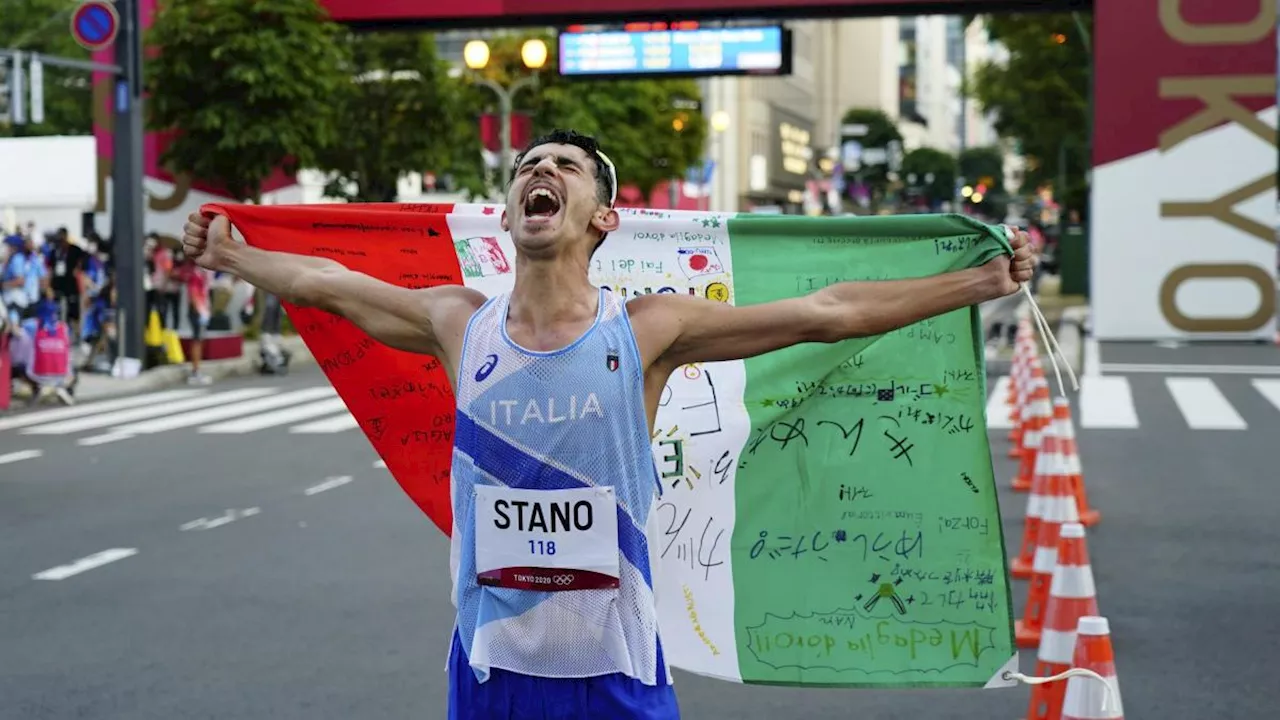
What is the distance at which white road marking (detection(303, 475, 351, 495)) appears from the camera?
1398 centimetres

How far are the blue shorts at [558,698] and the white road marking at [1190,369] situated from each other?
71.2 feet

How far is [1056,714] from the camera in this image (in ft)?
22.2

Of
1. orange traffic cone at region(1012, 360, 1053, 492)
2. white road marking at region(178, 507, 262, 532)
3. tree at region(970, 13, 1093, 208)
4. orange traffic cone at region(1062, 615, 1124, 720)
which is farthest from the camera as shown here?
tree at region(970, 13, 1093, 208)

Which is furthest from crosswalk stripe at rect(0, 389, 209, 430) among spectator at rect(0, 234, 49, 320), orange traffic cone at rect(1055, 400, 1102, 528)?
orange traffic cone at rect(1055, 400, 1102, 528)

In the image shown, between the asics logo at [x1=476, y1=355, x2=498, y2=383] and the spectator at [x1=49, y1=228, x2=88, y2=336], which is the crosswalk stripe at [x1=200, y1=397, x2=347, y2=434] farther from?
the asics logo at [x1=476, y1=355, x2=498, y2=383]

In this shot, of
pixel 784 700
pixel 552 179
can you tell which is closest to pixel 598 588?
pixel 552 179

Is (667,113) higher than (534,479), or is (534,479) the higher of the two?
(667,113)

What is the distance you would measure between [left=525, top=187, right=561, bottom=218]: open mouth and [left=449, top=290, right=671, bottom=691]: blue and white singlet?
232 mm

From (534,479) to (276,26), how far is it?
26.7m

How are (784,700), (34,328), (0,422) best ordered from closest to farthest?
(784,700) < (0,422) < (34,328)

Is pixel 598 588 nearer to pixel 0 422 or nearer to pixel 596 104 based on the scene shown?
pixel 0 422

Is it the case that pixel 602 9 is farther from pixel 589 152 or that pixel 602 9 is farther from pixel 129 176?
pixel 589 152

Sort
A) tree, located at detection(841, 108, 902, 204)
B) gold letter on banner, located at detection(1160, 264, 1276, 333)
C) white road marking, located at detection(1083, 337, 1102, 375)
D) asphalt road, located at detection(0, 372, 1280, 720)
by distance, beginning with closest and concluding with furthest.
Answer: asphalt road, located at detection(0, 372, 1280, 720) < white road marking, located at detection(1083, 337, 1102, 375) < gold letter on banner, located at detection(1160, 264, 1276, 333) < tree, located at detection(841, 108, 902, 204)

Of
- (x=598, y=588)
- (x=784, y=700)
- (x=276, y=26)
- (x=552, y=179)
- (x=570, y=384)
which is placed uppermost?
(x=276, y=26)
